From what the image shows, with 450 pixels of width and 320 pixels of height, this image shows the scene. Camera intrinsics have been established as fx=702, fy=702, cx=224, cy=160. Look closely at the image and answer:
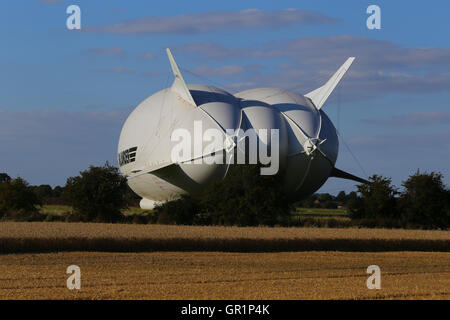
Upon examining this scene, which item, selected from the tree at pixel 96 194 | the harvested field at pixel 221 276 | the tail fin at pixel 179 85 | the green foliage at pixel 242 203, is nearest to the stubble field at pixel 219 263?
the harvested field at pixel 221 276

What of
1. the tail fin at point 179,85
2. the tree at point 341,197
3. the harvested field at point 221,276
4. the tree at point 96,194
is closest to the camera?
the harvested field at point 221,276

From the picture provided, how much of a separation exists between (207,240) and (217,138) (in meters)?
19.8

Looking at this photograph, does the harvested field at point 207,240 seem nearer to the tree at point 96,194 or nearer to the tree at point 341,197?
the tree at point 96,194

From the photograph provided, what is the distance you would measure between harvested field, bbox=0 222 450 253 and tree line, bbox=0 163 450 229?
7871mm

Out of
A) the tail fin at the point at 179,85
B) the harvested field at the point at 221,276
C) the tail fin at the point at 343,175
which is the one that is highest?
the tail fin at the point at 179,85

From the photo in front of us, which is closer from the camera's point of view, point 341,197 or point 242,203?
point 242,203

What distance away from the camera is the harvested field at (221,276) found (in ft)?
61.1

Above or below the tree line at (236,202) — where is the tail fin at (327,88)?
above

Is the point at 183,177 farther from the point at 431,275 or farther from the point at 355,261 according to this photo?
the point at 431,275

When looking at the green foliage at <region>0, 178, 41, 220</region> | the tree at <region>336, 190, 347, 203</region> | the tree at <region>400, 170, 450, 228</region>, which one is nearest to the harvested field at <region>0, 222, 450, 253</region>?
the tree at <region>400, 170, 450, 228</region>

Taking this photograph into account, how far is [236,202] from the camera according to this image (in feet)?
172

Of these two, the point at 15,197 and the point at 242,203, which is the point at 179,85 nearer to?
the point at 242,203

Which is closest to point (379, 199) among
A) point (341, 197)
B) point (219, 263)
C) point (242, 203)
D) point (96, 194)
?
point (242, 203)
